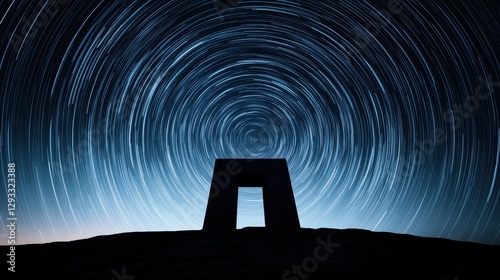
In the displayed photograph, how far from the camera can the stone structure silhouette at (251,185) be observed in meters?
8.54

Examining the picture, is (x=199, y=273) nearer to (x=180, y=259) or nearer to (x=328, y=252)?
(x=180, y=259)

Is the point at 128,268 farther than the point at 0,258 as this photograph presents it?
No

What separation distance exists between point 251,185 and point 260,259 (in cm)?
789

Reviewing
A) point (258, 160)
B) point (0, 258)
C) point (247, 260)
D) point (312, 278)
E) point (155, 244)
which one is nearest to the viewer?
point (312, 278)

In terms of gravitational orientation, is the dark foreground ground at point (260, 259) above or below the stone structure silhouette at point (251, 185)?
below

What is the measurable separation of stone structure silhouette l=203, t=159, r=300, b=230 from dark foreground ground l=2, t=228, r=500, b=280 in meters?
3.94

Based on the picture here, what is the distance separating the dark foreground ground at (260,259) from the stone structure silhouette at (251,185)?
394cm

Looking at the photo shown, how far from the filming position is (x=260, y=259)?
293 centimetres

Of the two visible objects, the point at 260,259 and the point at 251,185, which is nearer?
the point at 260,259

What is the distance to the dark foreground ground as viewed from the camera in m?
2.51

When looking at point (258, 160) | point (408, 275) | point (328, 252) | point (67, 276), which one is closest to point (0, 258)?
point (67, 276)

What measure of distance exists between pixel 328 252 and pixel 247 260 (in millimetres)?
1072

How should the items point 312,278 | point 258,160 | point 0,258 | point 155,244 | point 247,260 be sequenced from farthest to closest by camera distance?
1. point 258,160
2. point 155,244
3. point 0,258
4. point 247,260
5. point 312,278

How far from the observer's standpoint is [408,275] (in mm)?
2469
